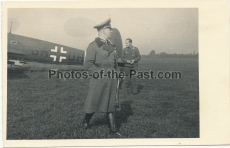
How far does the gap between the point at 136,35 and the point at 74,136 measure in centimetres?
229

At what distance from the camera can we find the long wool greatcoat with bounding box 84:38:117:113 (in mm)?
3232

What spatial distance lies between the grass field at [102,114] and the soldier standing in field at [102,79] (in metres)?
0.48

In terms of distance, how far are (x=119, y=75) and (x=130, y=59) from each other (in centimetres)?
39

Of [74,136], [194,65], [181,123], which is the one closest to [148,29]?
[194,65]

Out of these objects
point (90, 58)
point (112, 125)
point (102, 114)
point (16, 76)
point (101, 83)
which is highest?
point (90, 58)

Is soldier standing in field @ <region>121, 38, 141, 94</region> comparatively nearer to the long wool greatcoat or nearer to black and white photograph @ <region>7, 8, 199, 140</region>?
black and white photograph @ <region>7, 8, 199, 140</region>

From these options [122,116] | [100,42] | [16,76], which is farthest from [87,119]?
[16,76]

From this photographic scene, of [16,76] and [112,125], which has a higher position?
[16,76]

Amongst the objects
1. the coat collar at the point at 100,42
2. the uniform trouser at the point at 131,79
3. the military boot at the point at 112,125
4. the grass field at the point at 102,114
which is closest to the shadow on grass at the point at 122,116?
the grass field at the point at 102,114

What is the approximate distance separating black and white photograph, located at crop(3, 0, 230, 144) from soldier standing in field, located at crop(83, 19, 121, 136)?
30 cm

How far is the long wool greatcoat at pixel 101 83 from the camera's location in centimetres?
323

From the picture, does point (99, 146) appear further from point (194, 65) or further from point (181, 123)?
point (194, 65)

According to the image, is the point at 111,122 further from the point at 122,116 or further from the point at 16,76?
the point at 16,76

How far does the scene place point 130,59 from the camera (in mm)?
3766
